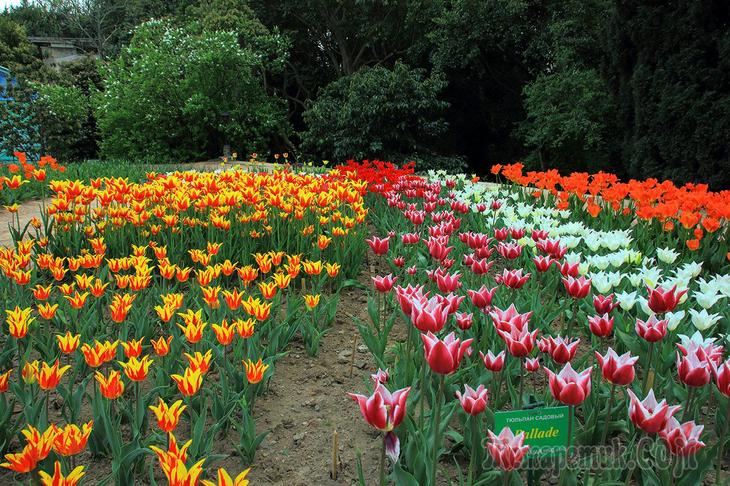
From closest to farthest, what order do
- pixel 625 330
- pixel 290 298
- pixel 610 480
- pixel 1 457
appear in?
1. pixel 610 480
2. pixel 1 457
3. pixel 625 330
4. pixel 290 298

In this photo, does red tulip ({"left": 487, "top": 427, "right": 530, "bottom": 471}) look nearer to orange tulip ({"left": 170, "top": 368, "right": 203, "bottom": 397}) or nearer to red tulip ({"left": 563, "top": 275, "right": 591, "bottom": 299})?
orange tulip ({"left": 170, "top": 368, "right": 203, "bottom": 397})

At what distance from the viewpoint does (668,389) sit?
1941 mm

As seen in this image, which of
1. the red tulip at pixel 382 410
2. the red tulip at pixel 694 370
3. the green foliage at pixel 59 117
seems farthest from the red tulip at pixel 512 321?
Result: the green foliage at pixel 59 117

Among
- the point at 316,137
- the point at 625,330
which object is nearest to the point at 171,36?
the point at 316,137

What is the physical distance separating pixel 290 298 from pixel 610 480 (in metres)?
1.82

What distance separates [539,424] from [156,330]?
2.06m

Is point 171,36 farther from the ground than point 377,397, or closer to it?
farther from the ground

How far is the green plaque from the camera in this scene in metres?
1.33

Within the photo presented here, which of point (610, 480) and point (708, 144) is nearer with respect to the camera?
point (610, 480)

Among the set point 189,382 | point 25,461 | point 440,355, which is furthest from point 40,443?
point 440,355

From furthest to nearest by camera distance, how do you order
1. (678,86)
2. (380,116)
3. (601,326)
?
(380,116), (678,86), (601,326)

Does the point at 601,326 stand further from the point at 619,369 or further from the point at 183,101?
the point at 183,101

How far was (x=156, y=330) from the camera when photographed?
2.76 metres

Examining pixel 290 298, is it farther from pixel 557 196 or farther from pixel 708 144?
pixel 708 144
